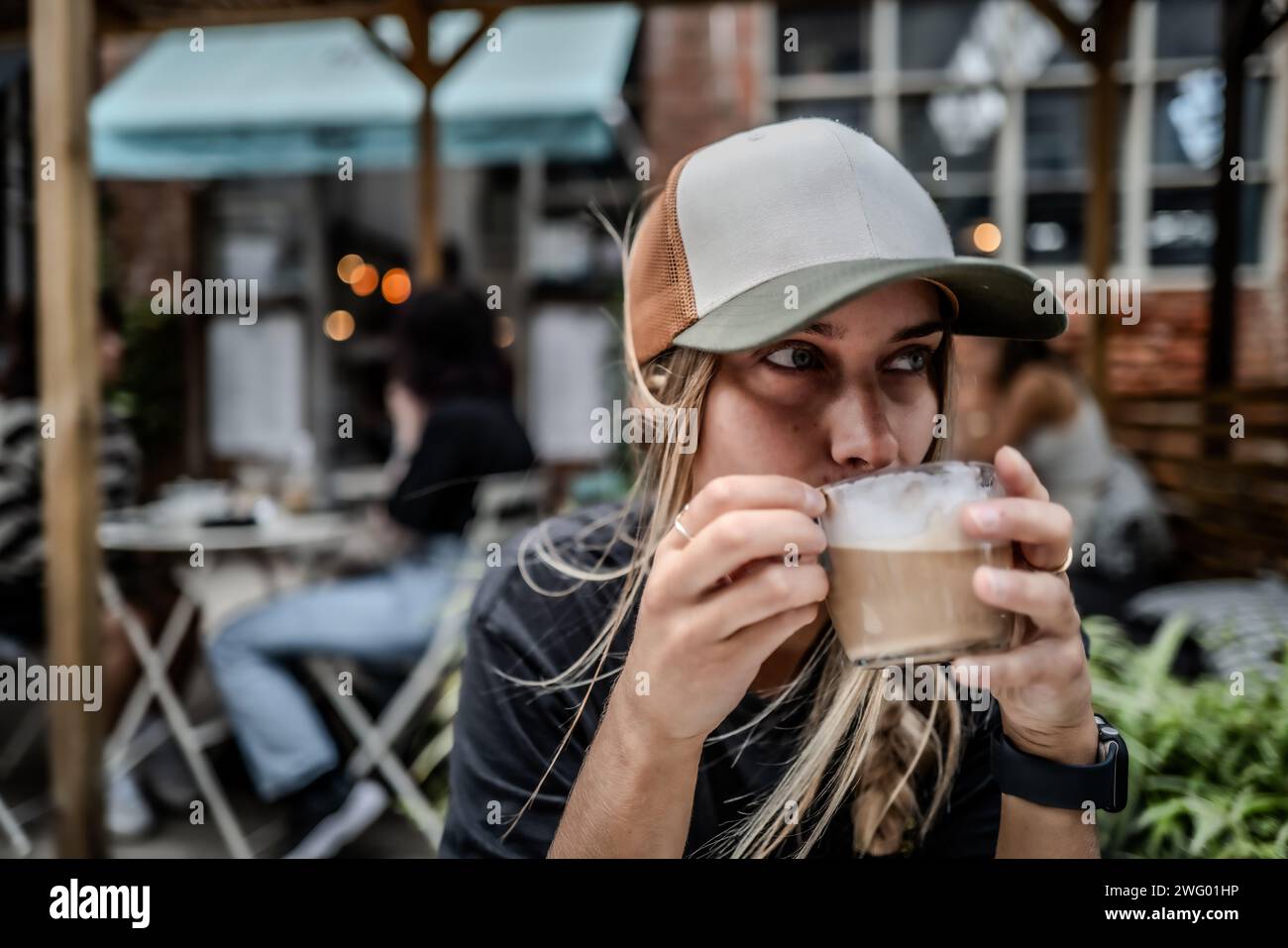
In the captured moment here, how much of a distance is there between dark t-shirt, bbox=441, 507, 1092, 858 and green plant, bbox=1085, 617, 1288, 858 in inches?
13.2

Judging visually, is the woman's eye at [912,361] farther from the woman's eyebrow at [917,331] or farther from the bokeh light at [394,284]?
the bokeh light at [394,284]

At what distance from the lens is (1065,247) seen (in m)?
6.38

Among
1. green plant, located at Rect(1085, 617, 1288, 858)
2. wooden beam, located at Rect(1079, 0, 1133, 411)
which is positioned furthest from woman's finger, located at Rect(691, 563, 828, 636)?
wooden beam, located at Rect(1079, 0, 1133, 411)

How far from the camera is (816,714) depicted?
1069 mm

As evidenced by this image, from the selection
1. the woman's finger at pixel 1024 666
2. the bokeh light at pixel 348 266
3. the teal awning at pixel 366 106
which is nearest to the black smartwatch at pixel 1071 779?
the woman's finger at pixel 1024 666

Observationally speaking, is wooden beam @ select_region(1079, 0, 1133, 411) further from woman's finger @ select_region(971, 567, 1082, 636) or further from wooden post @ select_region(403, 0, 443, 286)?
woman's finger @ select_region(971, 567, 1082, 636)

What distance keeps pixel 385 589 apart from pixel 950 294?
2.24 m

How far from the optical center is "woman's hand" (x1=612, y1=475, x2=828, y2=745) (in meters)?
0.73

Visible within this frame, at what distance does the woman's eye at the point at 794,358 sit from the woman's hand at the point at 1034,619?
0.20 metres

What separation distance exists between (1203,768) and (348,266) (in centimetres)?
730

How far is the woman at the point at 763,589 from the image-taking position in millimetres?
773

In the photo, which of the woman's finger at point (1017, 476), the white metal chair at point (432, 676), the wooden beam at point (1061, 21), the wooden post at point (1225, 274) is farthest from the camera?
the wooden beam at point (1061, 21)

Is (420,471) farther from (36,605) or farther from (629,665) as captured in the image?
(629,665)
